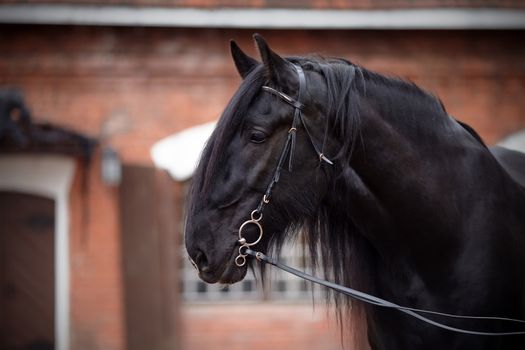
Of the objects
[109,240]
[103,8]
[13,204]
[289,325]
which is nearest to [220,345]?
[289,325]

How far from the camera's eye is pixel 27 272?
28.3 ft

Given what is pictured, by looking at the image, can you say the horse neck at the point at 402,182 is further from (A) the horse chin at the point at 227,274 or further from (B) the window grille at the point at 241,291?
(B) the window grille at the point at 241,291

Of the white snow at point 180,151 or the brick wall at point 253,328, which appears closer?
the white snow at point 180,151

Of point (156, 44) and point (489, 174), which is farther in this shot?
point (156, 44)

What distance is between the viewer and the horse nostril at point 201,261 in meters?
3.18

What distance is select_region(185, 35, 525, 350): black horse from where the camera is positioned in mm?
3197

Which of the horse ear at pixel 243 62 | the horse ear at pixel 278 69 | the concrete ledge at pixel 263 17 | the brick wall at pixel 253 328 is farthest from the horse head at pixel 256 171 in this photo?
the brick wall at pixel 253 328

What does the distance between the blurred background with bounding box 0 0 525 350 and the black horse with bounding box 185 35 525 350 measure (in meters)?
4.89

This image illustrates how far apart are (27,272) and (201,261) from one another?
594 centimetres

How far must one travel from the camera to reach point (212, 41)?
855 centimetres

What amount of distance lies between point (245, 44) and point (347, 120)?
536 centimetres

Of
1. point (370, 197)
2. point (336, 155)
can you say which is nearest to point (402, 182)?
point (370, 197)

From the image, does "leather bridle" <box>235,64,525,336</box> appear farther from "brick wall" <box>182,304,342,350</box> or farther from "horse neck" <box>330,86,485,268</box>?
"brick wall" <box>182,304,342,350</box>

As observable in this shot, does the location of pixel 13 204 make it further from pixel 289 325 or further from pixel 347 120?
pixel 347 120
